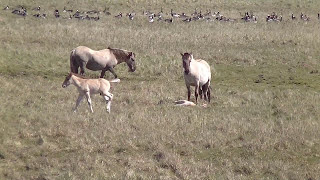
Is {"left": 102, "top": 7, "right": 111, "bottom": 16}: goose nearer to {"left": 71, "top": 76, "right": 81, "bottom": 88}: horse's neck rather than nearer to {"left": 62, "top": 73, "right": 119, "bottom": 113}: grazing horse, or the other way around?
{"left": 62, "top": 73, "right": 119, "bottom": 113}: grazing horse

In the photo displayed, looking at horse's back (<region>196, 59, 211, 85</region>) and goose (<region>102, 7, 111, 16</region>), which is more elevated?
horse's back (<region>196, 59, 211, 85</region>)

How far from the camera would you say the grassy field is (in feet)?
42.2

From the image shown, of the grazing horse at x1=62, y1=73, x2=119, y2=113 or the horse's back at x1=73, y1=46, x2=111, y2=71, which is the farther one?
the horse's back at x1=73, y1=46, x2=111, y2=71

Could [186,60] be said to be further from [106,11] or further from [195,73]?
[106,11]

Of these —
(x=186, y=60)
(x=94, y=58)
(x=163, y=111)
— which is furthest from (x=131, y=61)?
(x=163, y=111)

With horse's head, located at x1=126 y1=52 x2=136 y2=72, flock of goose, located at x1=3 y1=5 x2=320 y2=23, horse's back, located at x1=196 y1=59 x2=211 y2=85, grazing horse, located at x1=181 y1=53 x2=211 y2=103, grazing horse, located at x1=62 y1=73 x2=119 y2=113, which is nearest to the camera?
grazing horse, located at x1=62 y1=73 x2=119 y2=113

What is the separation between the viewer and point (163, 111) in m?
17.8

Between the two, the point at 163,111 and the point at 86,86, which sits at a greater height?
the point at 86,86

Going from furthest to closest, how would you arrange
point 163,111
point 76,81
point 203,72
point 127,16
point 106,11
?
point 106,11 → point 127,16 → point 203,72 → point 163,111 → point 76,81

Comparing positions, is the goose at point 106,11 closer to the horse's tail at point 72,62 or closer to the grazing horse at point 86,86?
the horse's tail at point 72,62

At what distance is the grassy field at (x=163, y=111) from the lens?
42.2 feet

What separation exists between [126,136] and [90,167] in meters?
2.32

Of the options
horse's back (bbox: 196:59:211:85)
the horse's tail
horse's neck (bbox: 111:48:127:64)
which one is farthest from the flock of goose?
horse's back (bbox: 196:59:211:85)

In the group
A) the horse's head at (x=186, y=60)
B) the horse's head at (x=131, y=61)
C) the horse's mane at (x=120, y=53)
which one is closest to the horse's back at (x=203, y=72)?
the horse's head at (x=186, y=60)
